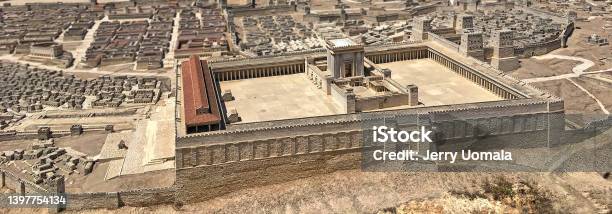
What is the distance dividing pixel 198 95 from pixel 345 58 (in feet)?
75.8

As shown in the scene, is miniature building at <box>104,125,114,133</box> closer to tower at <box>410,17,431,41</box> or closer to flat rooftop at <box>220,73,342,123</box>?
flat rooftop at <box>220,73,342,123</box>

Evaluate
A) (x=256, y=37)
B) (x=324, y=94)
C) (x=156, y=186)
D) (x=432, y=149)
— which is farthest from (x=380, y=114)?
(x=256, y=37)

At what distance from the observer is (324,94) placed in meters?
83.6

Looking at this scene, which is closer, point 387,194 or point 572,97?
point 387,194

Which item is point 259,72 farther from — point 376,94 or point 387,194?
point 387,194

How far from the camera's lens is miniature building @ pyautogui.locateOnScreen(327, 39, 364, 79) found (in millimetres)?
85500

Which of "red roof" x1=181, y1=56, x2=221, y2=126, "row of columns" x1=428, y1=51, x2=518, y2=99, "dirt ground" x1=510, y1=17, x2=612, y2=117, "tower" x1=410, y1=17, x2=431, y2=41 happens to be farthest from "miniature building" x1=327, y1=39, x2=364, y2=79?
Result: "dirt ground" x1=510, y1=17, x2=612, y2=117

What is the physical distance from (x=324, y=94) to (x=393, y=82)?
31.7ft

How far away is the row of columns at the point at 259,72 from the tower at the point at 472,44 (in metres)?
27.6

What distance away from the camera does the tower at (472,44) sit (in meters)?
101

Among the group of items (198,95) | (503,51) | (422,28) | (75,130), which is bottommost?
(75,130)

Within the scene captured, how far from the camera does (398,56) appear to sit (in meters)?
99.4

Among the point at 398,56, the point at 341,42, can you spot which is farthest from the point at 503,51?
the point at 341,42

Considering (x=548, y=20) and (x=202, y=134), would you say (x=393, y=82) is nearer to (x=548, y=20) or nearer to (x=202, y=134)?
(x=202, y=134)
